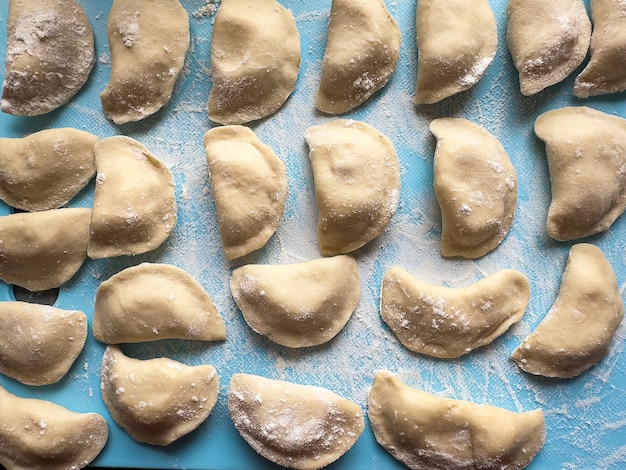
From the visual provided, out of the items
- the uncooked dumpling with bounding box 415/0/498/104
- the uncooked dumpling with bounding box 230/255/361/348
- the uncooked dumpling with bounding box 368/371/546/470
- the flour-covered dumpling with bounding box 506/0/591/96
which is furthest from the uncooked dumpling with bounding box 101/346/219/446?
the flour-covered dumpling with bounding box 506/0/591/96

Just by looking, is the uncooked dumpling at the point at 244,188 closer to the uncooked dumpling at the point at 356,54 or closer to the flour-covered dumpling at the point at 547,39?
the uncooked dumpling at the point at 356,54

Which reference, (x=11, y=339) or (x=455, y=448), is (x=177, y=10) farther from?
(x=455, y=448)

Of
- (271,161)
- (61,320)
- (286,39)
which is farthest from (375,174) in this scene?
(61,320)

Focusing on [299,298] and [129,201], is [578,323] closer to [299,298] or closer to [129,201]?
[299,298]

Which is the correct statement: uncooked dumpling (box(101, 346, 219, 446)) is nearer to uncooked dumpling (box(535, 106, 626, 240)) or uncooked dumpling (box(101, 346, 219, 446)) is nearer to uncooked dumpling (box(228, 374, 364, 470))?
uncooked dumpling (box(228, 374, 364, 470))

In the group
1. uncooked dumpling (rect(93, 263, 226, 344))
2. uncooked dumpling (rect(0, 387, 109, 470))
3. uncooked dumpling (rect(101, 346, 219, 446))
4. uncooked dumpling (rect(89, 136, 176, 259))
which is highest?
uncooked dumpling (rect(89, 136, 176, 259))
